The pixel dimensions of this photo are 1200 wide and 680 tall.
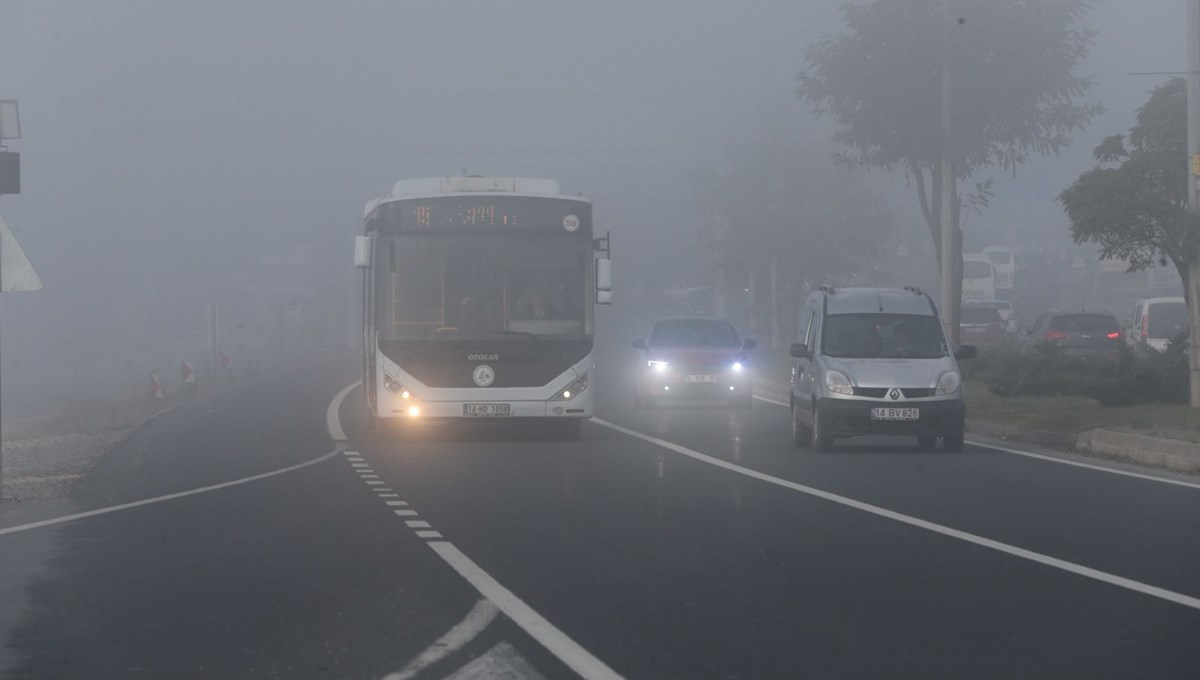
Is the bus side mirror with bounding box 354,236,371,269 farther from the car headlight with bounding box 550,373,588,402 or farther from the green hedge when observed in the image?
the green hedge

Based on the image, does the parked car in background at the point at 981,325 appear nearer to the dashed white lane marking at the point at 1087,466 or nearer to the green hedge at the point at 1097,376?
the green hedge at the point at 1097,376

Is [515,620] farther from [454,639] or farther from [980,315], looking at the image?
[980,315]

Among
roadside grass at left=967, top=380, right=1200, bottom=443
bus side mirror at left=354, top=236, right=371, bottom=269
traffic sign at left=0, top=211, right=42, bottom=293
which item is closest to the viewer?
traffic sign at left=0, top=211, right=42, bottom=293

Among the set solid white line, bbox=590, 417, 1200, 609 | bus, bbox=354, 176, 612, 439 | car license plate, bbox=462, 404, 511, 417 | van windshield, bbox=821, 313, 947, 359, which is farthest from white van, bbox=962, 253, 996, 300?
solid white line, bbox=590, 417, 1200, 609

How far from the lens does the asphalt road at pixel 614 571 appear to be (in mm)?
8250

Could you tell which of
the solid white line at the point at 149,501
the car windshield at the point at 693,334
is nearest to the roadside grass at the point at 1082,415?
the car windshield at the point at 693,334

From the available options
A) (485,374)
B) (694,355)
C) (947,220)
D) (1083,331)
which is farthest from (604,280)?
(1083,331)

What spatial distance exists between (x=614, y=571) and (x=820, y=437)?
34.9 ft

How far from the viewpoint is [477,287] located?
2323 cm

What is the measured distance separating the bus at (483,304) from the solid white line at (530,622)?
10.9 m

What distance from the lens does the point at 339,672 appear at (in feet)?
25.8

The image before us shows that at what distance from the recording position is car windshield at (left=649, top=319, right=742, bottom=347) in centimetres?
3303

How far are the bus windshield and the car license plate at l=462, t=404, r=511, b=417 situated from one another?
0.94m

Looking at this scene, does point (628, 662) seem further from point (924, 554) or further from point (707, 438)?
point (707, 438)
